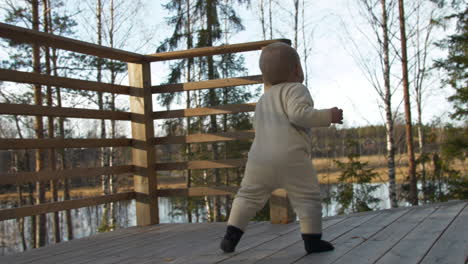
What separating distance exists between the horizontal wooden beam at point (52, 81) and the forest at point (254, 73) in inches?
274

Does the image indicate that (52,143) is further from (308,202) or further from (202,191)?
(308,202)

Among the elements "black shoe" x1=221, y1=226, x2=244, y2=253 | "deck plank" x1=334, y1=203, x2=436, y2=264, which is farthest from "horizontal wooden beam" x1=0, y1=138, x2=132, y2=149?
"deck plank" x1=334, y1=203, x2=436, y2=264

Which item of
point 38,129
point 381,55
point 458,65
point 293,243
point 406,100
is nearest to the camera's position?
point 293,243

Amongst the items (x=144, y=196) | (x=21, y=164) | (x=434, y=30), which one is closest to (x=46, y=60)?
(x=21, y=164)

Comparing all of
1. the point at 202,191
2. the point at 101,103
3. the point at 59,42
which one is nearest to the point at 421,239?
the point at 202,191

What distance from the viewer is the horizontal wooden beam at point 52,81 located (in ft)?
8.91

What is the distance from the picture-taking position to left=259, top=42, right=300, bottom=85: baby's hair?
2285 millimetres

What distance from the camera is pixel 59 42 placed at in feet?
9.93

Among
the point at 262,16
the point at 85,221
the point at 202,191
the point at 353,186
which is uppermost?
the point at 262,16

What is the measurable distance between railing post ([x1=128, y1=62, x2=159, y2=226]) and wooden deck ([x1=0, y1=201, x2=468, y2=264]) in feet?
0.85

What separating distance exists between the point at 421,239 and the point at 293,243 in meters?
0.65

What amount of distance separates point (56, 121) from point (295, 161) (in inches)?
577

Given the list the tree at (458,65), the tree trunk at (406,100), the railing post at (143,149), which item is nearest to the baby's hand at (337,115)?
the railing post at (143,149)

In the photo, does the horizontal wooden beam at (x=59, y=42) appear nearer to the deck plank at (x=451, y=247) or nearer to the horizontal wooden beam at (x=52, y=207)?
the horizontal wooden beam at (x=52, y=207)
